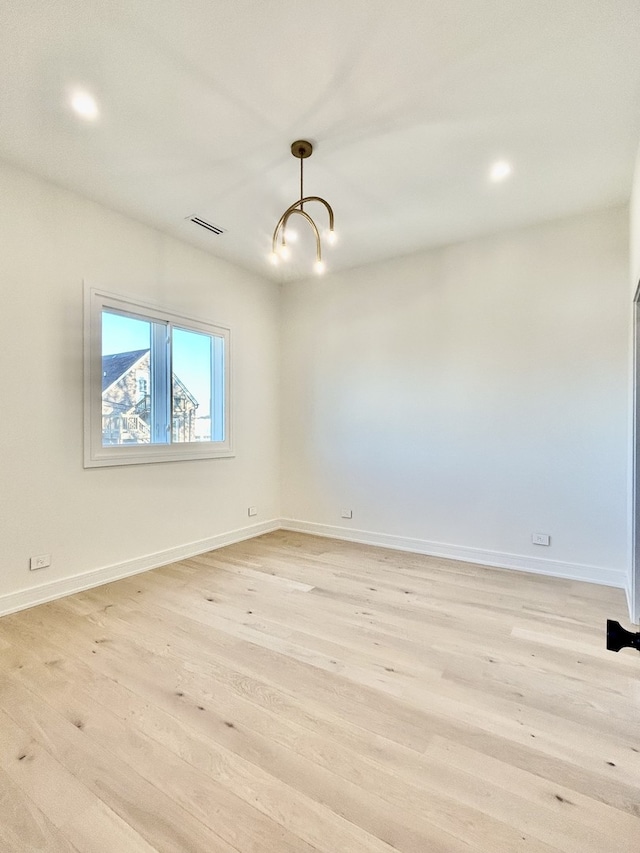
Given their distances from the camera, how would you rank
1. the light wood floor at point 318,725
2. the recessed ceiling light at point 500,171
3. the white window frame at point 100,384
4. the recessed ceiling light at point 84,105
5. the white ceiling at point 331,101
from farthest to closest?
the white window frame at point 100,384, the recessed ceiling light at point 500,171, the recessed ceiling light at point 84,105, the white ceiling at point 331,101, the light wood floor at point 318,725

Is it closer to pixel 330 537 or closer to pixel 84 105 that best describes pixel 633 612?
pixel 330 537

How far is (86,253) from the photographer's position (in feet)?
10.3

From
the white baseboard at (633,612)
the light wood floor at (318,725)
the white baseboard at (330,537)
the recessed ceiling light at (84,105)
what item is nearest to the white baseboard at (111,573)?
the white baseboard at (330,537)

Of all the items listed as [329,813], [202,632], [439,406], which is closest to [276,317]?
[439,406]

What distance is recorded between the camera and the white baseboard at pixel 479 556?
3.27 m

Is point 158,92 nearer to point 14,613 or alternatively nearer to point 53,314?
point 53,314

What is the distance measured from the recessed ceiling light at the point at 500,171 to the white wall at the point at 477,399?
889mm

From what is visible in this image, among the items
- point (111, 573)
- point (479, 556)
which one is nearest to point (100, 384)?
point (111, 573)

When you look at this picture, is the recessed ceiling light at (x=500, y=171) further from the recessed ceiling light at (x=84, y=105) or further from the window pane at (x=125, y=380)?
the window pane at (x=125, y=380)

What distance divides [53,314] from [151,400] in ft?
3.37

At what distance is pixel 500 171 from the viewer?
278cm

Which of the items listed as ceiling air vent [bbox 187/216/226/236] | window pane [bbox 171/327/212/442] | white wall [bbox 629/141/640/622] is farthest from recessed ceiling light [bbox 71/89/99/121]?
white wall [bbox 629/141/640/622]

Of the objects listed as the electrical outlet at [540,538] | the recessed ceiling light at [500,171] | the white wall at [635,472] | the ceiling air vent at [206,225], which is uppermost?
the ceiling air vent at [206,225]

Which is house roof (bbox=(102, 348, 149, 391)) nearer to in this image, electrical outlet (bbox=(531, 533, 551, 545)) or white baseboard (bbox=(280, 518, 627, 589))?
white baseboard (bbox=(280, 518, 627, 589))
